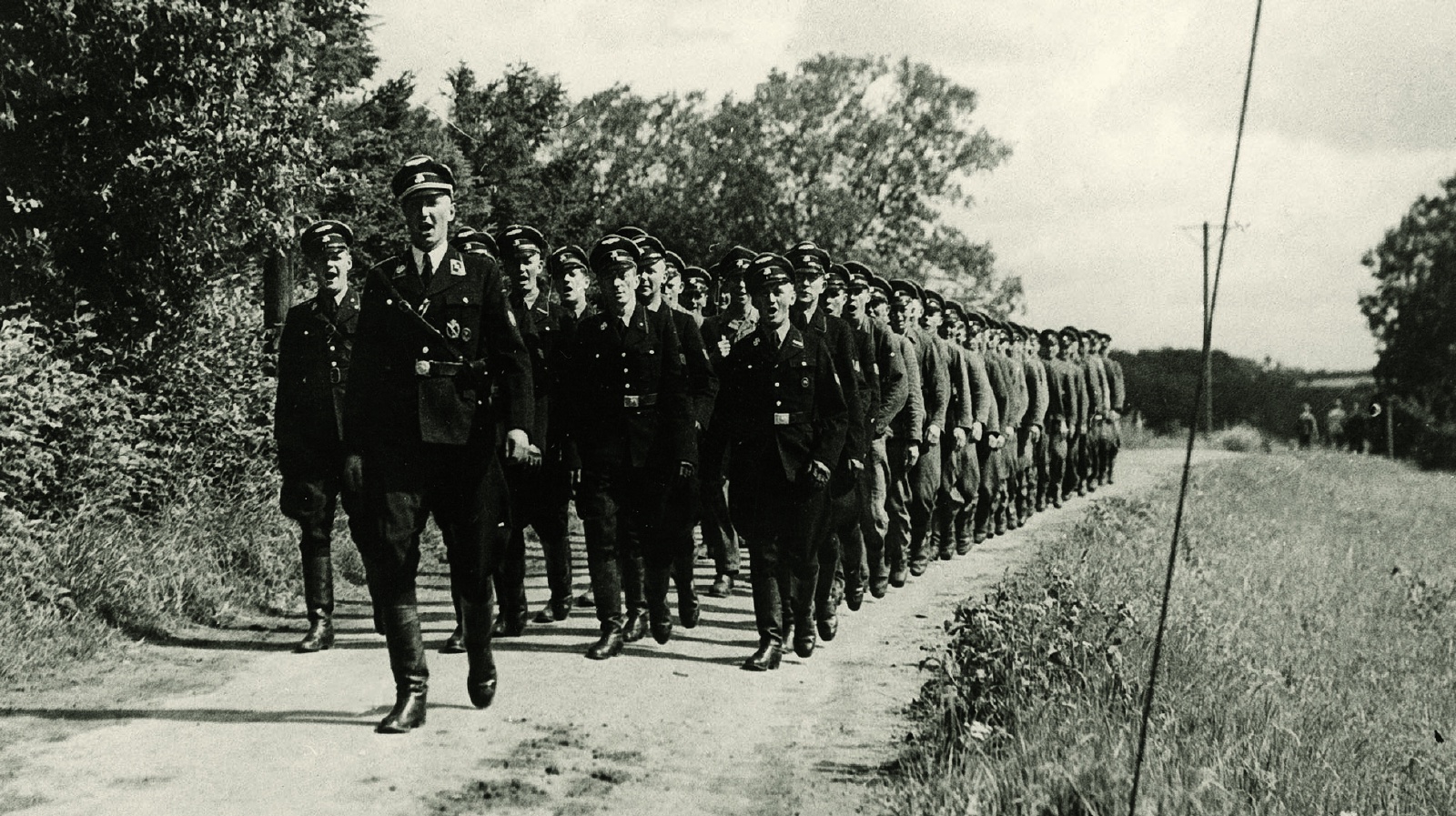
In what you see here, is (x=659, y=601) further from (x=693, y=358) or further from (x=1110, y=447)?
(x=1110, y=447)

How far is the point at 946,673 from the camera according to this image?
20.2 ft

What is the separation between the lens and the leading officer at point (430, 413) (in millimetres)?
5855

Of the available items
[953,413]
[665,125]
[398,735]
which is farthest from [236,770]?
[665,125]

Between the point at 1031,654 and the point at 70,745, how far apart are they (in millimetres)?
4039

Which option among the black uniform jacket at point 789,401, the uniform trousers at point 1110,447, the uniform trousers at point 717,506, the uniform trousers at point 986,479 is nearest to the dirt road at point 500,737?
the uniform trousers at point 717,506

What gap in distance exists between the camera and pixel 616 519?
7883mm

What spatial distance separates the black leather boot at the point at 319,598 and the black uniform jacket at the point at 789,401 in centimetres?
244

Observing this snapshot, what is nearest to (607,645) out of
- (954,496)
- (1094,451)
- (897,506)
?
(897,506)

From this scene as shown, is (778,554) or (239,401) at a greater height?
(239,401)

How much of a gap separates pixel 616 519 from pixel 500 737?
225 centimetres

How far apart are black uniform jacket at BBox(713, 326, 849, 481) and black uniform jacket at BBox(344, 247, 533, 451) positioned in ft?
6.35

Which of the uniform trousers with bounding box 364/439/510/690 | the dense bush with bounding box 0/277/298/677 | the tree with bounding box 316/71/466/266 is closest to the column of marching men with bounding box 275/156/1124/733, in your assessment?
the uniform trousers with bounding box 364/439/510/690

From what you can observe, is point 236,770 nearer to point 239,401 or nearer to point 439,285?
point 439,285

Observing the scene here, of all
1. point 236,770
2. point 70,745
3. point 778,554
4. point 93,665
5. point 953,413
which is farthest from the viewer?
point 953,413
